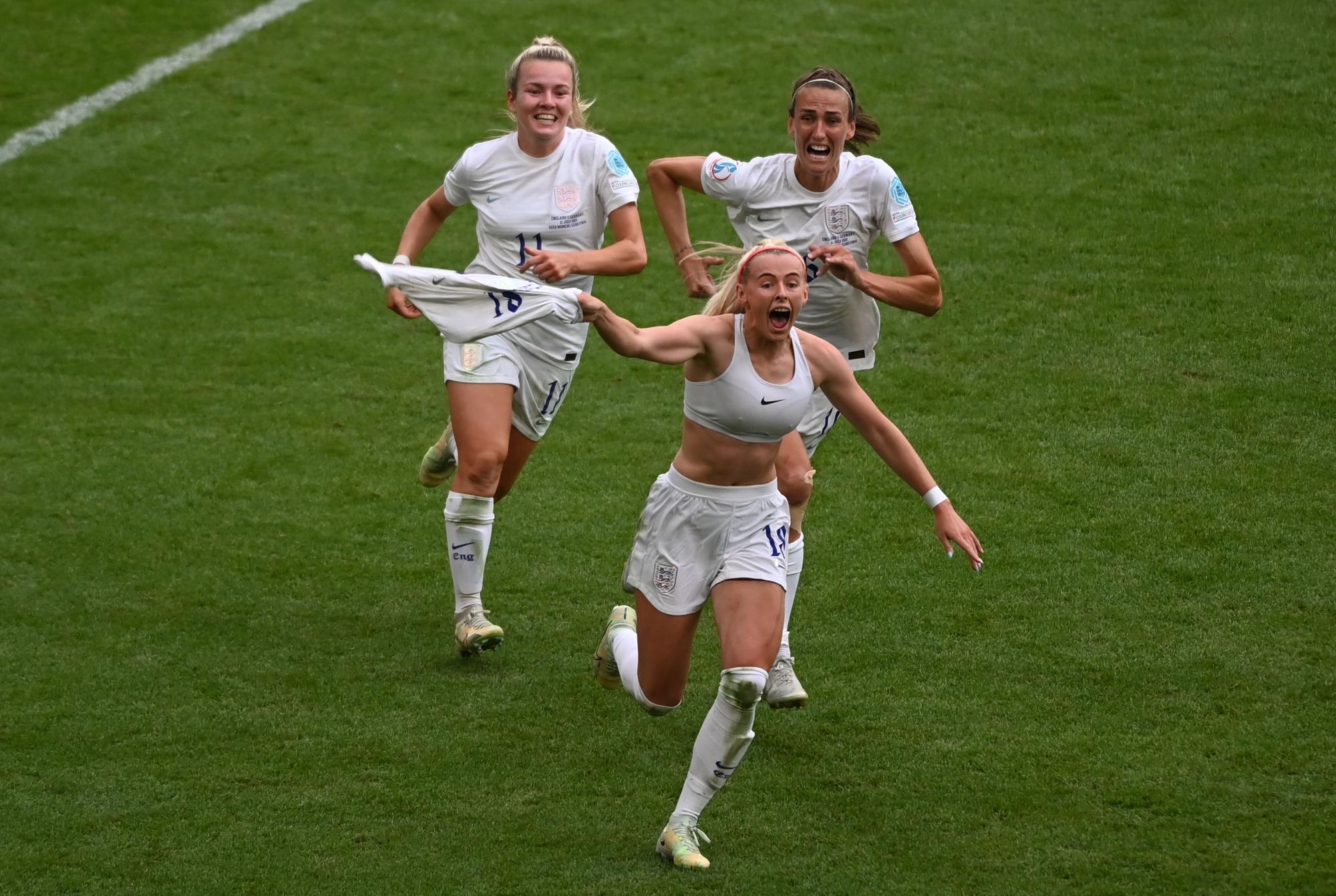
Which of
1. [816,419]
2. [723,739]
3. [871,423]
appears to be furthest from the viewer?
[816,419]

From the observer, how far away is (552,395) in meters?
7.82

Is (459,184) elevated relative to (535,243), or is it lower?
elevated

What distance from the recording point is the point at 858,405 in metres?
6.18

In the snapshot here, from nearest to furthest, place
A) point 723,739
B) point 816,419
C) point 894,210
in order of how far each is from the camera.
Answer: point 723,739, point 894,210, point 816,419

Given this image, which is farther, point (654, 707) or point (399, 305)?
point (399, 305)

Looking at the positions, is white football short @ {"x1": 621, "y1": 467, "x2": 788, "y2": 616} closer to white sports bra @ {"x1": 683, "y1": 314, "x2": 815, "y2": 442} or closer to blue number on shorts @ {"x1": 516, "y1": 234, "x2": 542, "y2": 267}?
white sports bra @ {"x1": 683, "y1": 314, "x2": 815, "y2": 442}

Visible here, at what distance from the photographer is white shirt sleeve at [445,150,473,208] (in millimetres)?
7734

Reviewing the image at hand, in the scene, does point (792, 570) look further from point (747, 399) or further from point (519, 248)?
point (519, 248)

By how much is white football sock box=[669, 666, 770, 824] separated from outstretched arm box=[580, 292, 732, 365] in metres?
1.16

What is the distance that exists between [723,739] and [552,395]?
2456mm

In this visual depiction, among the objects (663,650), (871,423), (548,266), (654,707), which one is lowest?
(654,707)

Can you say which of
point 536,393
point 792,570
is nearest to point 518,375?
point 536,393

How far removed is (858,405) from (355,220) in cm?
732

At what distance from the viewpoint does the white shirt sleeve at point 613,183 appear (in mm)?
7641
